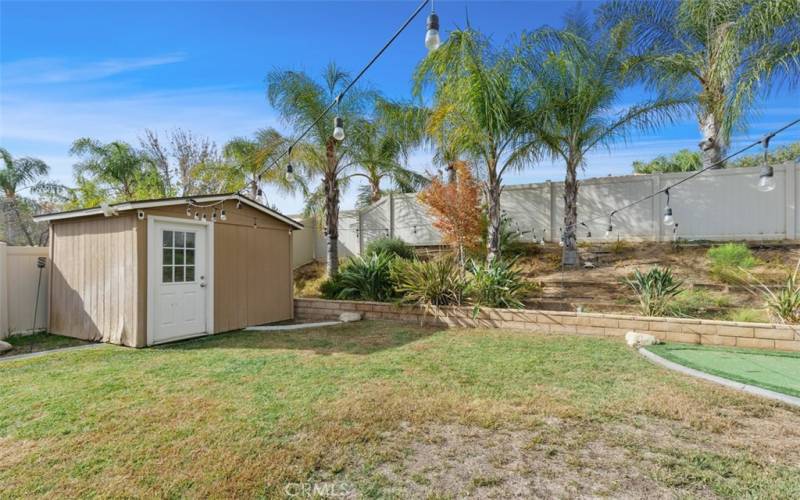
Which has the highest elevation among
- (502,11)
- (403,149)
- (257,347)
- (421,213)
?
(502,11)

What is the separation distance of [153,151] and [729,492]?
63.6 ft

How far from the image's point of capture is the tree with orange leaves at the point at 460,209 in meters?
10.2

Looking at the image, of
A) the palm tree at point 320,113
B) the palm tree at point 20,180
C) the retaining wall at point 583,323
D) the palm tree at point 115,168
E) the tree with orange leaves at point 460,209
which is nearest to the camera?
the retaining wall at point 583,323

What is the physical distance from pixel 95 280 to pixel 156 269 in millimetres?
1158

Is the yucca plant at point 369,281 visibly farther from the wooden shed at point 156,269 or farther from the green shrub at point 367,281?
the wooden shed at point 156,269

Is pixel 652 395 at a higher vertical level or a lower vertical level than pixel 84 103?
lower

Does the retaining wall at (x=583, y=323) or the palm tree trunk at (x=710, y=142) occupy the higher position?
the palm tree trunk at (x=710, y=142)

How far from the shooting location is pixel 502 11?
8.22 metres

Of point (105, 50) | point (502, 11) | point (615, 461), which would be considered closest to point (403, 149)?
point (502, 11)

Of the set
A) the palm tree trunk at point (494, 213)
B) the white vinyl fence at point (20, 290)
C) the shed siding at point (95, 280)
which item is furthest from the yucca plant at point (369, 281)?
the white vinyl fence at point (20, 290)

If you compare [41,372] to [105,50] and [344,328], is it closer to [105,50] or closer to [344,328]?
[344,328]

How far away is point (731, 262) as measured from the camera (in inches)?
308

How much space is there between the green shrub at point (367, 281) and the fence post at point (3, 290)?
229 inches

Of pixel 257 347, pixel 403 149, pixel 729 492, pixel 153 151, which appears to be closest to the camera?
pixel 729 492
